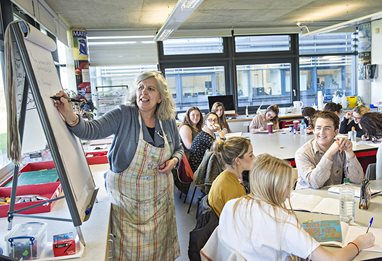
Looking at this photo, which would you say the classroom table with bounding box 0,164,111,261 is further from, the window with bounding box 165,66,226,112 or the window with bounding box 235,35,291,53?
the window with bounding box 235,35,291,53

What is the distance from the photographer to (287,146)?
159 inches

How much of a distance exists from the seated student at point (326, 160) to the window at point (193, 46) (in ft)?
16.7

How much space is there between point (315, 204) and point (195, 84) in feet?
19.2

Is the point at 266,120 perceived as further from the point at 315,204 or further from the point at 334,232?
the point at 334,232

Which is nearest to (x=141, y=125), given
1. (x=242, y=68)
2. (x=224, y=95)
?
(x=224, y=95)

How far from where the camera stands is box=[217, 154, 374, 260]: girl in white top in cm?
137

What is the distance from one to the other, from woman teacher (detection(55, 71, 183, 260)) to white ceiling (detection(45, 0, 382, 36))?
312 cm

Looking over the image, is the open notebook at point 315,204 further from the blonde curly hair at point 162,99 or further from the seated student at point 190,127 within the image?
the seated student at point 190,127

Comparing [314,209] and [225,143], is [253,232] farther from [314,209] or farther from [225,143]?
[225,143]

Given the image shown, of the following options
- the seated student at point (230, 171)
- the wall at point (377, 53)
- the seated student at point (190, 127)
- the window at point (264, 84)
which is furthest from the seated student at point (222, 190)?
the wall at point (377, 53)

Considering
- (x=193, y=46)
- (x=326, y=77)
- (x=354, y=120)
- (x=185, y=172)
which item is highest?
(x=193, y=46)

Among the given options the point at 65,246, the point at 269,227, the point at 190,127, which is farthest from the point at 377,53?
the point at 65,246

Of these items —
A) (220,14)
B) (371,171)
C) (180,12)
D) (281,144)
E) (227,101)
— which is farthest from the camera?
(227,101)

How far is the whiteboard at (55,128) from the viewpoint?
1.35 meters
